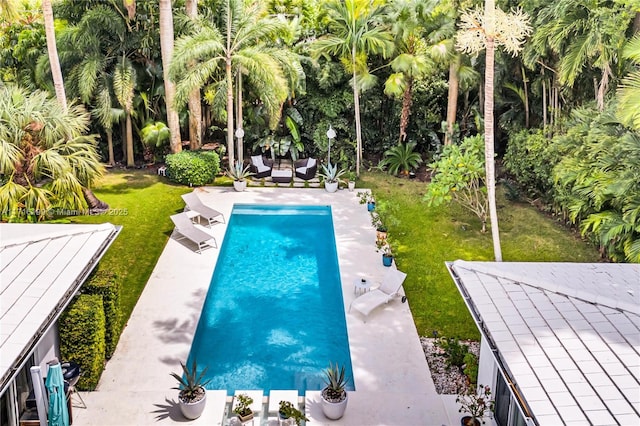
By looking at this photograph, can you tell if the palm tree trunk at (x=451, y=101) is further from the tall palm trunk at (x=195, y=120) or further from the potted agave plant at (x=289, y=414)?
the potted agave plant at (x=289, y=414)

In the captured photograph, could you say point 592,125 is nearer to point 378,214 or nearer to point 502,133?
point 378,214

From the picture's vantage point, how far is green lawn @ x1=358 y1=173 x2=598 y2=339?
48.6 feet

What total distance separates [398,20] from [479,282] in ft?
48.5

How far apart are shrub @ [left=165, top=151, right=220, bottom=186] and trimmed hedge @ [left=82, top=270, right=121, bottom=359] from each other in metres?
10.8

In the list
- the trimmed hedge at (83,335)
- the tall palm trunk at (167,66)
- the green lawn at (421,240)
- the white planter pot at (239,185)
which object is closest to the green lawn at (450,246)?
the green lawn at (421,240)

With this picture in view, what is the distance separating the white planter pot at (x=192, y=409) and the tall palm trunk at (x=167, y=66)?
1378cm

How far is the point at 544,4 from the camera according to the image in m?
18.8

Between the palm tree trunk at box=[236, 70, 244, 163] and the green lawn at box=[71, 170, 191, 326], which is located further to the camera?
the palm tree trunk at box=[236, 70, 244, 163]

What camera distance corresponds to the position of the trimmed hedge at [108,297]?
12133mm

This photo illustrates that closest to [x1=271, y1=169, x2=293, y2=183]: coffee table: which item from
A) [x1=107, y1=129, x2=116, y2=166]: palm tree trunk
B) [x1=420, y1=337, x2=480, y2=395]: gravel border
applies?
[x1=107, y1=129, x2=116, y2=166]: palm tree trunk

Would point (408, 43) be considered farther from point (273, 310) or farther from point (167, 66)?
point (273, 310)

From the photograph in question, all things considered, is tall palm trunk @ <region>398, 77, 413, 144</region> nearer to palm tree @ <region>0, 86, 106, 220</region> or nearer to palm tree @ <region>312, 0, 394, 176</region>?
palm tree @ <region>312, 0, 394, 176</region>

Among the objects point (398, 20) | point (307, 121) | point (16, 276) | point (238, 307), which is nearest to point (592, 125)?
point (398, 20)

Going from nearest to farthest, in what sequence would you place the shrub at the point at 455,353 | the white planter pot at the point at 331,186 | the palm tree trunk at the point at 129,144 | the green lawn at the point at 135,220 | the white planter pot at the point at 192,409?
1. the white planter pot at the point at 192,409
2. the shrub at the point at 455,353
3. the green lawn at the point at 135,220
4. the white planter pot at the point at 331,186
5. the palm tree trunk at the point at 129,144
